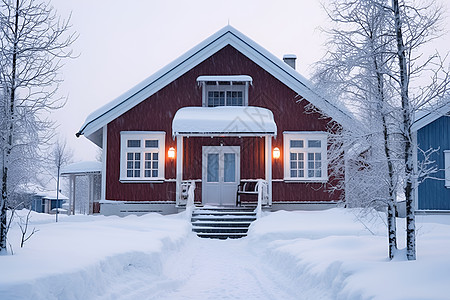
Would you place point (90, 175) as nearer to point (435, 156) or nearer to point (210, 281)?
point (435, 156)

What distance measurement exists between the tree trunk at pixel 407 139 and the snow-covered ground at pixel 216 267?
0.31 metres

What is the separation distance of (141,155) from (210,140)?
2.70 meters

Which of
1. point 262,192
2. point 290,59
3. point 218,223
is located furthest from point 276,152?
point 290,59

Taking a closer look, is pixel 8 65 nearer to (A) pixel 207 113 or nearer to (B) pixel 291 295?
(B) pixel 291 295

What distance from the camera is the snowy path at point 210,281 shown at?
7.07 m

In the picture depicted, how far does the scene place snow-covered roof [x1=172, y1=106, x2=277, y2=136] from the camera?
1630 cm

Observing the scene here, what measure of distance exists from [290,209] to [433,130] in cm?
587

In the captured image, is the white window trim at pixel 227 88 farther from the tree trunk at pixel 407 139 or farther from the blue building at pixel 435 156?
the tree trunk at pixel 407 139

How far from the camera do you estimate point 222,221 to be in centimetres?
1541

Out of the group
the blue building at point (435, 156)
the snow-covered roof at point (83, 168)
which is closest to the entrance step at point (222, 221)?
the blue building at point (435, 156)

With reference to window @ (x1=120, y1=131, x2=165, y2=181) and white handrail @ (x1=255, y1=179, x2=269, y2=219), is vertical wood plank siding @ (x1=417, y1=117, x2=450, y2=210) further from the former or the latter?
window @ (x1=120, y1=131, x2=165, y2=181)

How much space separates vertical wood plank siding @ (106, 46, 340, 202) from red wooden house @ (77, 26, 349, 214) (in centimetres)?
4

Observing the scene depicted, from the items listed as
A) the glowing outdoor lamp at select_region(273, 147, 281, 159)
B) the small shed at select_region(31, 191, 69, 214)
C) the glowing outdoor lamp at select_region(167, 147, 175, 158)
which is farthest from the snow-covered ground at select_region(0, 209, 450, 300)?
the small shed at select_region(31, 191, 69, 214)

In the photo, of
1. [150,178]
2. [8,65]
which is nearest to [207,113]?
[150,178]
